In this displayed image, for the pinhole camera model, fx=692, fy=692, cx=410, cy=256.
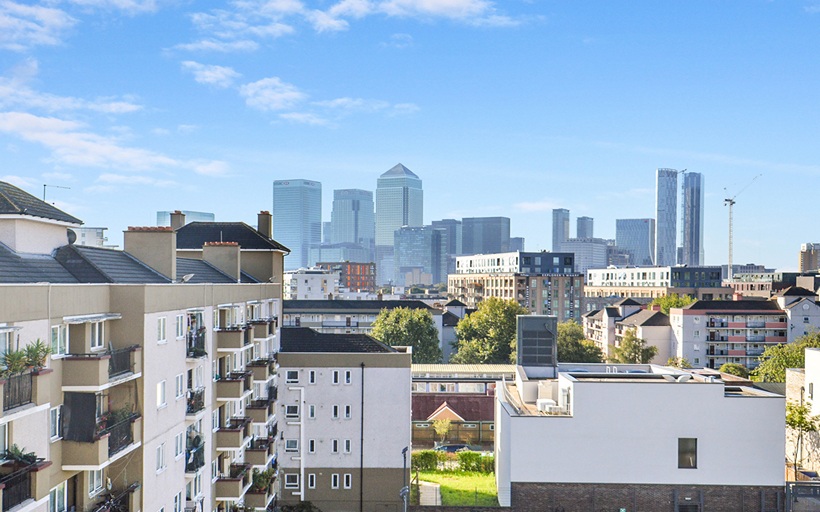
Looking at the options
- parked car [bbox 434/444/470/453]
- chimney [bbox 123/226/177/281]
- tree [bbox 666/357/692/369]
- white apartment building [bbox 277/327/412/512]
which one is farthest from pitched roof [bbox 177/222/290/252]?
tree [bbox 666/357/692/369]

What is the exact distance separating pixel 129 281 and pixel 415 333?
206 ft

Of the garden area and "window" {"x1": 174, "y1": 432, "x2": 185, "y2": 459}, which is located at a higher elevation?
"window" {"x1": 174, "y1": 432, "x2": 185, "y2": 459}

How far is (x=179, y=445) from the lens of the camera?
76.2 feet

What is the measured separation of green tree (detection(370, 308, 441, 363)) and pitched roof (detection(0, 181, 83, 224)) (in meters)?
63.6

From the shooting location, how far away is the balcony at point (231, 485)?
27250mm

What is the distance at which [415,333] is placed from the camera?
83500 mm

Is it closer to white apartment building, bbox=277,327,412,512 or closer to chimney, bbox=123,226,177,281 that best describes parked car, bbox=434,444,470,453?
white apartment building, bbox=277,327,412,512

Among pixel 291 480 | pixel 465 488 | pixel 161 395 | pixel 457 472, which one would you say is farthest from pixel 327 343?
pixel 161 395

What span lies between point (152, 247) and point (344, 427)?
16448 millimetres

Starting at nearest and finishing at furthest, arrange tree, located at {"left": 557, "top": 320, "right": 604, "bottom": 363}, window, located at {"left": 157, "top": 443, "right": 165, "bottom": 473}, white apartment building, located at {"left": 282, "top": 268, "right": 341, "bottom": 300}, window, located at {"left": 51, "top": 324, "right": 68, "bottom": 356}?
window, located at {"left": 51, "top": 324, "right": 68, "bottom": 356}, window, located at {"left": 157, "top": 443, "right": 165, "bottom": 473}, tree, located at {"left": 557, "top": 320, "right": 604, "bottom": 363}, white apartment building, located at {"left": 282, "top": 268, "right": 341, "bottom": 300}

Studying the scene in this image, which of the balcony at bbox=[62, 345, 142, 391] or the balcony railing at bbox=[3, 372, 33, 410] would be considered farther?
the balcony at bbox=[62, 345, 142, 391]

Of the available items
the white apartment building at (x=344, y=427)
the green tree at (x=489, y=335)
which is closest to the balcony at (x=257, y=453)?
the white apartment building at (x=344, y=427)

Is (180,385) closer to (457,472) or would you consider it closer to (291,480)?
(291,480)

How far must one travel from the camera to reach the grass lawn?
125 feet
